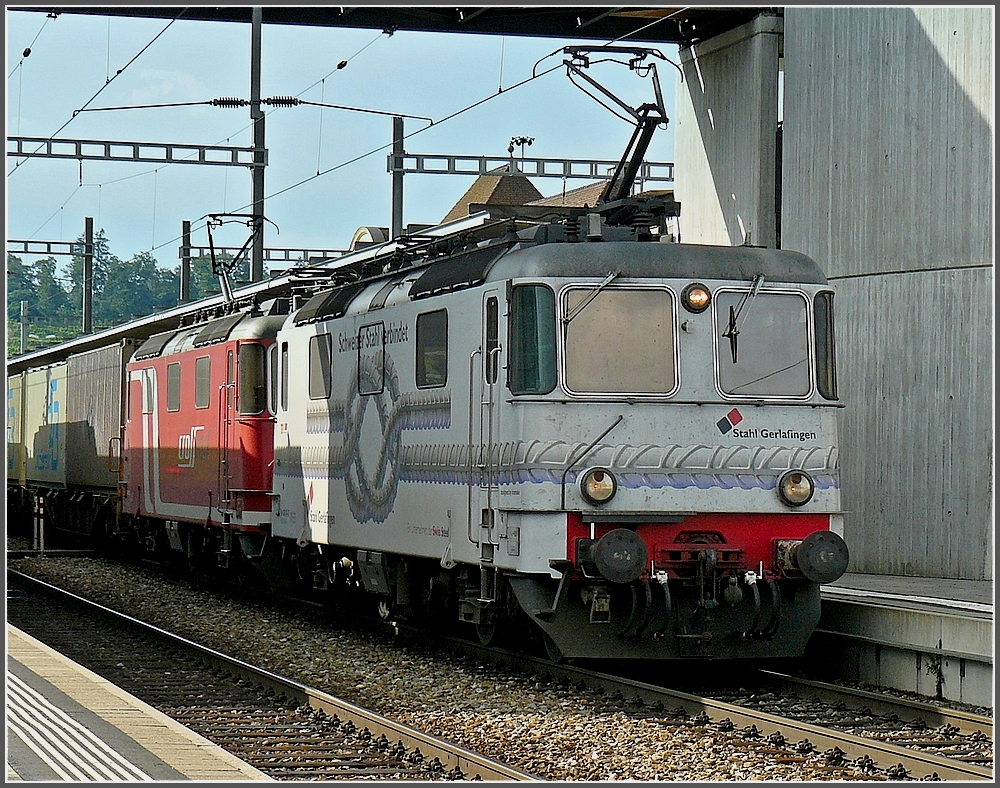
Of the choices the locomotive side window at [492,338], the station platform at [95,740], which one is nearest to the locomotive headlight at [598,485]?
the locomotive side window at [492,338]

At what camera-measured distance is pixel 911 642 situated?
1214 centimetres

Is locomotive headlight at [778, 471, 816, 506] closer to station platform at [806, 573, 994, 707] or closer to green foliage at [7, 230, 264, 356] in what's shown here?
station platform at [806, 573, 994, 707]

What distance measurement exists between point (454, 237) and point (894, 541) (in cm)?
625

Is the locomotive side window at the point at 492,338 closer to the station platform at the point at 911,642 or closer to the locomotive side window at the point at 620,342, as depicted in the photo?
the locomotive side window at the point at 620,342

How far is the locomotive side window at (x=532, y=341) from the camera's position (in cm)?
1146

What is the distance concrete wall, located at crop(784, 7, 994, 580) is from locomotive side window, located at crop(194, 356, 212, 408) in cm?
761

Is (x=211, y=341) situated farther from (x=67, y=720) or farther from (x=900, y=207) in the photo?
(x=67, y=720)

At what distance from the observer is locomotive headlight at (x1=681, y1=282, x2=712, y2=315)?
11781 mm

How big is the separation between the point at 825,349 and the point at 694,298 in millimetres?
1149

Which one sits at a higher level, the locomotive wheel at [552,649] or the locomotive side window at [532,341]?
the locomotive side window at [532,341]

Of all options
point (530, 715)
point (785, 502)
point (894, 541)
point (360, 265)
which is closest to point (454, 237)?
point (360, 265)

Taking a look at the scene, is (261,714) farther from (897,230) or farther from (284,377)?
(897,230)

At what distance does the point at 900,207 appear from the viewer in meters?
17.3

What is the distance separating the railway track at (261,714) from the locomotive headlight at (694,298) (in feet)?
12.7
